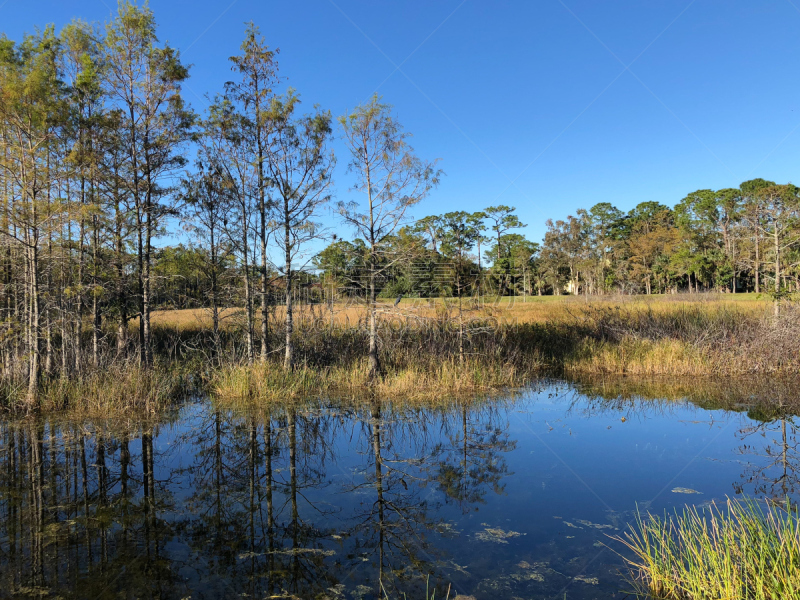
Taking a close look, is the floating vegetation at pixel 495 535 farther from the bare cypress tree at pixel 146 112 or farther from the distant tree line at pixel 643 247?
the distant tree line at pixel 643 247

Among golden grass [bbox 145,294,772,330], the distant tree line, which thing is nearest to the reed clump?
golden grass [bbox 145,294,772,330]

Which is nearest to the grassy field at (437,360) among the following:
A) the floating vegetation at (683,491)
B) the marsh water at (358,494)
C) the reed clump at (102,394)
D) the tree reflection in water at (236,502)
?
the reed clump at (102,394)

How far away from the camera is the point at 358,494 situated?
5832mm

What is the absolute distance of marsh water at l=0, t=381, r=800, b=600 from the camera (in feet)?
13.1

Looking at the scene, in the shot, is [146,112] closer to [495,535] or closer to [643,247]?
[495,535]

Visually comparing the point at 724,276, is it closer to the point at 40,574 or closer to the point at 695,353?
the point at 695,353

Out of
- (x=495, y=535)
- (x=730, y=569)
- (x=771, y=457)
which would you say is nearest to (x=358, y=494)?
(x=495, y=535)

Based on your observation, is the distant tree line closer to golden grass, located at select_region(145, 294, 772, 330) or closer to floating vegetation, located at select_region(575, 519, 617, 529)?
golden grass, located at select_region(145, 294, 772, 330)

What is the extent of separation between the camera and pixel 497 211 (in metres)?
78.5

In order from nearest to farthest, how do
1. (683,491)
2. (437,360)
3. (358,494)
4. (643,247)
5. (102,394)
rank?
(683,491) < (358,494) < (102,394) < (437,360) < (643,247)

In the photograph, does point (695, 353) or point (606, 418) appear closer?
point (606, 418)

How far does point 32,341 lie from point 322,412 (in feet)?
18.5

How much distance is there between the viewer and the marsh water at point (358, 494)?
400 cm

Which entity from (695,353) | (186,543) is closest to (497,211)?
(695,353)
